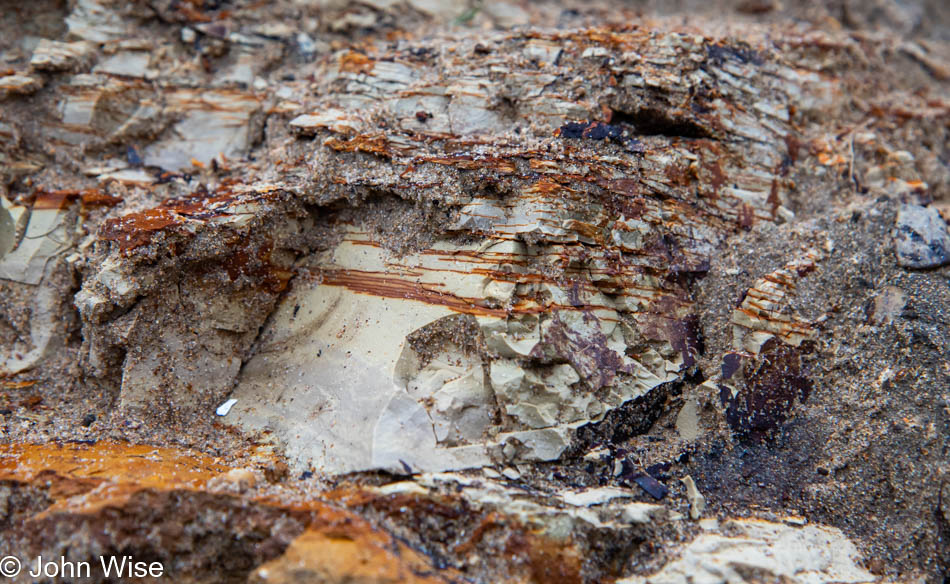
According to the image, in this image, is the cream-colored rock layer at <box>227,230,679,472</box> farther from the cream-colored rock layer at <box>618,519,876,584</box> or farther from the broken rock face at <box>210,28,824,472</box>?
the cream-colored rock layer at <box>618,519,876,584</box>

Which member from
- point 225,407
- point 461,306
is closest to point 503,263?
point 461,306

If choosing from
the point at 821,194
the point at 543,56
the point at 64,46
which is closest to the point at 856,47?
the point at 821,194

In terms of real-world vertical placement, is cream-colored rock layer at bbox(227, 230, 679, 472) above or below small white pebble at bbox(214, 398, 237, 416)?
above

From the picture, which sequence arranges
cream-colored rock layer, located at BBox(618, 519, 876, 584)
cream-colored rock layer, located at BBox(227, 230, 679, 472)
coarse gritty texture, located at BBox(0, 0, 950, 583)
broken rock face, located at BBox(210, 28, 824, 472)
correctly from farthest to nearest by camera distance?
broken rock face, located at BBox(210, 28, 824, 472) → cream-colored rock layer, located at BBox(227, 230, 679, 472) → coarse gritty texture, located at BBox(0, 0, 950, 583) → cream-colored rock layer, located at BBox(618, 519, 876, 584)

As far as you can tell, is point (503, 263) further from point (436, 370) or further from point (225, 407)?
point (225, 407)

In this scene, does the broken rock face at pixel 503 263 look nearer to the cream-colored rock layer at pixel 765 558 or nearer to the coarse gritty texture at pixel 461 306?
the coarse gritty texture at pixel 461 306

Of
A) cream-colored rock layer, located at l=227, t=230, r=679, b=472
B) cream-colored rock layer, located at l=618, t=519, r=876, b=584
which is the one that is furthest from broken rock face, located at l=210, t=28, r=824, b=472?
cream-colored rock layer, located at l=618, t=519, r=876, b=584
